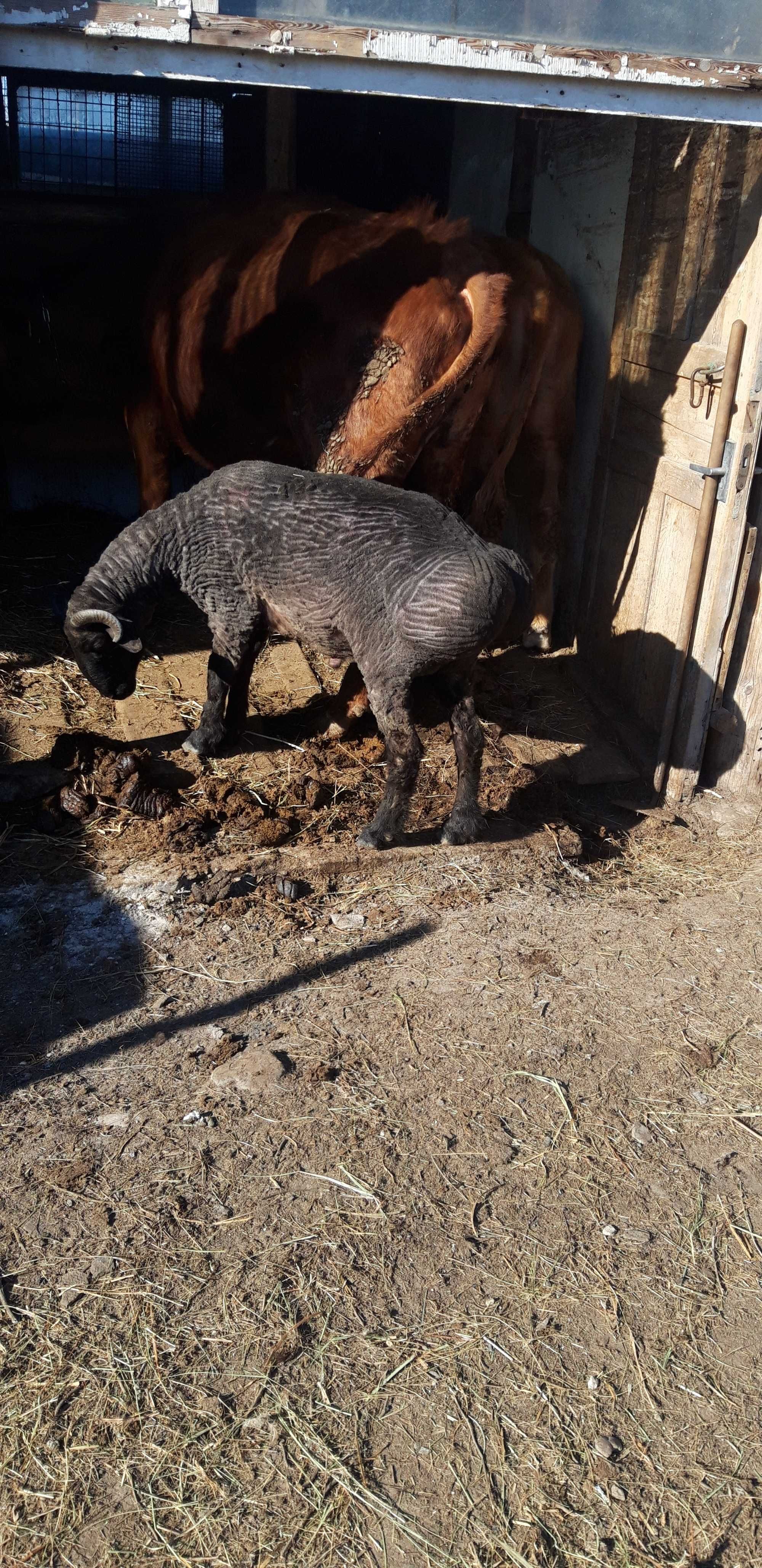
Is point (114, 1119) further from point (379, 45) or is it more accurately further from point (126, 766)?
point (379, 45)

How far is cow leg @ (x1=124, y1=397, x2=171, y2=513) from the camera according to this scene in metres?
6.80

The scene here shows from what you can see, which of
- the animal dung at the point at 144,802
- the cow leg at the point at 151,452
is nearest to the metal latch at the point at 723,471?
the animal dung at the point at 144,802

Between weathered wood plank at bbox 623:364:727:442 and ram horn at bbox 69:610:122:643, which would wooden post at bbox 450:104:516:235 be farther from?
ram horn at bbox 69:610:122:643

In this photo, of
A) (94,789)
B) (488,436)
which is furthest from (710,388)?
(94,789)

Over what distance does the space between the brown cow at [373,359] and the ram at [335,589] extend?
0.83 metres

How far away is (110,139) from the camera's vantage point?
7848 mm

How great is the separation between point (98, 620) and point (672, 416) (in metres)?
2.78

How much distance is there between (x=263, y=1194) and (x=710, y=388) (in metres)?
3.82

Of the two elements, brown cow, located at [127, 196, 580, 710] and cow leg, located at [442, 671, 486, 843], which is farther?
brown cow, located at [127, 196, 580, 710]

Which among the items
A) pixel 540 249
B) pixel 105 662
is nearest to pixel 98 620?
pixel 105 662

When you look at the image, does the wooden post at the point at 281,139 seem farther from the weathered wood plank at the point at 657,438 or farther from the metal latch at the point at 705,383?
Answer: the metal latch at the point at 705,383

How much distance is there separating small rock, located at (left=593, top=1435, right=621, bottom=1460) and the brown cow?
4008 millimetres

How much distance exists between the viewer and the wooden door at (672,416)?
15.7 ft

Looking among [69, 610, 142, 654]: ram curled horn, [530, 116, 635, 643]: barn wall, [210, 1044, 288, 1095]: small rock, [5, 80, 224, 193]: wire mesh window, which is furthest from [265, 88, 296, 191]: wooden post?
[210, 1044, 288, 1095]: small rock
